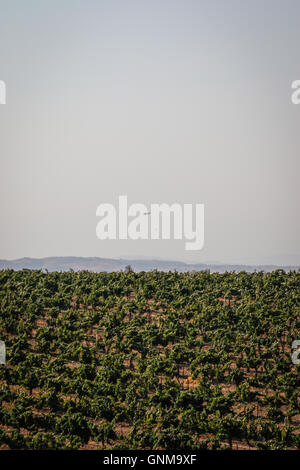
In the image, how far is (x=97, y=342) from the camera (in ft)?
140

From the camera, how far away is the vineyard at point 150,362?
3241cm

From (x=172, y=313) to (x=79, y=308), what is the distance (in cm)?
Answer: 845

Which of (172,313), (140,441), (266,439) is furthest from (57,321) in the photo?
(266,439)

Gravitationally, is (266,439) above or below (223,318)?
below

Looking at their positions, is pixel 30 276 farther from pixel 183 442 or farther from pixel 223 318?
pixel 183 442

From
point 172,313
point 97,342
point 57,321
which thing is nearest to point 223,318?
point 172,313

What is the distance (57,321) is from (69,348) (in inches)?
180

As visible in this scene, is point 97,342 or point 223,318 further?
point 223,318

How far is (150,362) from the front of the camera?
3931cm

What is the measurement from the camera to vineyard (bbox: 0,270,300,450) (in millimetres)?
32406

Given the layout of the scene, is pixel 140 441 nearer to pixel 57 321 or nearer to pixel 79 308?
pixel 57 321

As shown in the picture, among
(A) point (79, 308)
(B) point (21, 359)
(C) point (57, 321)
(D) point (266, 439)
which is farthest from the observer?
(A) point (79, 308)
